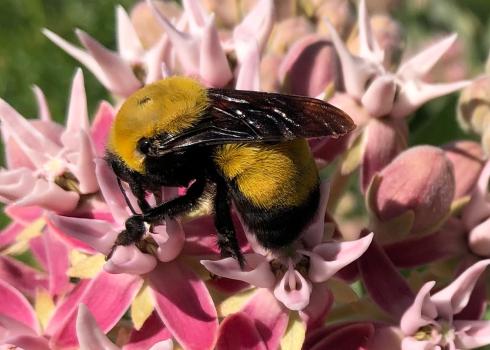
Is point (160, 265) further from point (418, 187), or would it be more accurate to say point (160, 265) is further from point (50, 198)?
point (418, 187)

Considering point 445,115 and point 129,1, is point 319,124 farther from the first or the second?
point 129,1

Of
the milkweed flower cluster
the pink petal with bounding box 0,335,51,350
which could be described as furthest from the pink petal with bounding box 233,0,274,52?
the pink petal with bounding box 0,335,51,350

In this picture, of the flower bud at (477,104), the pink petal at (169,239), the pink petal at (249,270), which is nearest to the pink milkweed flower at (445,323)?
the pink petal at (249,270)

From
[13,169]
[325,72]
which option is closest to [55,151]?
[13,169]

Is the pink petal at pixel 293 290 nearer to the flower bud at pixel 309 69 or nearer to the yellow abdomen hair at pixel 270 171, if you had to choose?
the yellow abdomen hair at pixel 270 171

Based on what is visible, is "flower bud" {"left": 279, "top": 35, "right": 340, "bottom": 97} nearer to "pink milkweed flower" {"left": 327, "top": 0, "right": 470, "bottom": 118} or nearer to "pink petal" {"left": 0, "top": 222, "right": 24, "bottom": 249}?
"pink milkweed flower" {"left": 327, "top": 0, "right": 470, "bottom": 118}

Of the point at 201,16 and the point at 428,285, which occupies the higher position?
the point at 201,16

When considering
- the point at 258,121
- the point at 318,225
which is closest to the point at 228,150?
the point at 258,121
